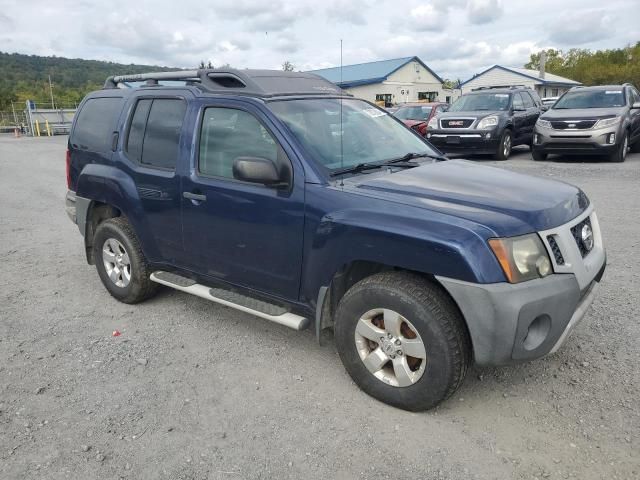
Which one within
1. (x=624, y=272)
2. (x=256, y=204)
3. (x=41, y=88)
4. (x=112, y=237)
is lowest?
(x=624, y=272)

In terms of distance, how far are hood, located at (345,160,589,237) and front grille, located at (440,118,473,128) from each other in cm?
976

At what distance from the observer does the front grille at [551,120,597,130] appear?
38.5 ft

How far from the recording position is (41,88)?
6556 centimetres

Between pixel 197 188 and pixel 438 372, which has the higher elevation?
pixel 197 188

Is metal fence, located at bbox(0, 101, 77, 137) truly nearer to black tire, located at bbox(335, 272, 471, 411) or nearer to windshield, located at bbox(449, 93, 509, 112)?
windshield, located at bbox(449, 93, 509, 112)

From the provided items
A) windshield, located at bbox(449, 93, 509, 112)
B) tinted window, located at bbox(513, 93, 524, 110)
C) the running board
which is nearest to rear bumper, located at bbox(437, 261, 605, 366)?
the running board

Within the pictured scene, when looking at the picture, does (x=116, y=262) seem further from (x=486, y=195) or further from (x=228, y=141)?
(x=486, y=195)

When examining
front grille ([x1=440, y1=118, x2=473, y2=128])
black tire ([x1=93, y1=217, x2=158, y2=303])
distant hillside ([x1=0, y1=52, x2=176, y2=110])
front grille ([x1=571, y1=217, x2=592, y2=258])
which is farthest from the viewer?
distant hillside ([x1=0, y1=52, x2=176, y2=110])

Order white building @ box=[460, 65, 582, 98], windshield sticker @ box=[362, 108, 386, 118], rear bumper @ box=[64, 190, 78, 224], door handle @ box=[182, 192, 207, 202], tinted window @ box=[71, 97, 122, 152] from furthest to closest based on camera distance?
white building @ box=[460, 65, 582, 98] → rear bumper @ box=[64, 190, 78, 224] → tinted window @ box=[71, 97, 122, 152] → windshield sticker @ box=[362, 108, 386, 118] → door handle @ box=[182, 192, 207, 202]

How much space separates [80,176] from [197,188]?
5.67 ft

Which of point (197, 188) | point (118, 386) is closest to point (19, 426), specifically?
point (118, 386)

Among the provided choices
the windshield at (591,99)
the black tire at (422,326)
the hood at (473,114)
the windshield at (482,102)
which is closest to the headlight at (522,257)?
the black tire at (422,326)

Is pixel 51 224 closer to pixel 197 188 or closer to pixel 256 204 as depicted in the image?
pixel 197 188

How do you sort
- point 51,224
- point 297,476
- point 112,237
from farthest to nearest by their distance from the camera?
1. point 51,224
2. point 112,237
3. point 297,476
